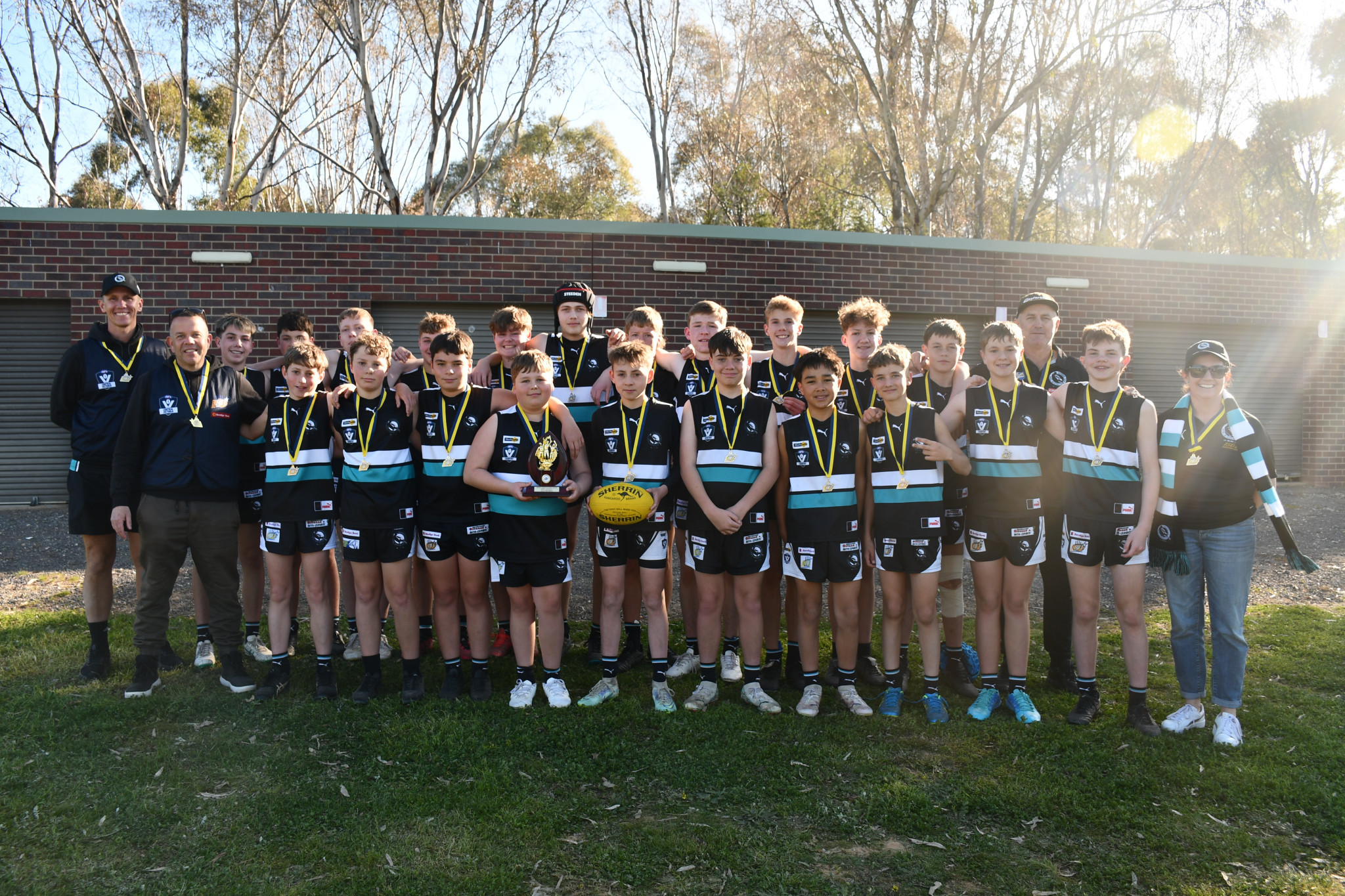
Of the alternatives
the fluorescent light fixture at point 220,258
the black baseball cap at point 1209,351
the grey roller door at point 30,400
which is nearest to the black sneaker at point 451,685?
the black baseball cap at point 1209,351

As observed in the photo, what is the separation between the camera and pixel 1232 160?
29.4m

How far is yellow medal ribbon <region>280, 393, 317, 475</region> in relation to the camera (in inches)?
181

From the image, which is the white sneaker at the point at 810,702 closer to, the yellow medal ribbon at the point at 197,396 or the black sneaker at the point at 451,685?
the black sneaker at the point at 451,685

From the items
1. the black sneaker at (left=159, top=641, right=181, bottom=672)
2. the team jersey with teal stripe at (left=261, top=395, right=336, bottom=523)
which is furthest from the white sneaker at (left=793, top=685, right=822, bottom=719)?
the black sneaker at (left=159, top=641, right=181, bottom=672)

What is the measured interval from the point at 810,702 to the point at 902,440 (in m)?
1.47

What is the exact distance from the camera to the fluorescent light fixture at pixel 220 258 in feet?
30.1

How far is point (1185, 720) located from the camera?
422cm

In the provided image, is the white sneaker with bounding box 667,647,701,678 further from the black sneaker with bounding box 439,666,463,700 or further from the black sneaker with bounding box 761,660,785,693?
the black sneaker with bounding box 439,666,463,700

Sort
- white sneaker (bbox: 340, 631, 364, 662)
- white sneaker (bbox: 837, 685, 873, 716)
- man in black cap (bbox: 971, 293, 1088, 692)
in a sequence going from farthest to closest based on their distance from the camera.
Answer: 1. white sneaker (bbox: 340, 631, 364, 662)
2. man in black cap (bbox: 971, 293, 1088, 692)
3. white sneaker (bbox: 837, 685, 873, 716)

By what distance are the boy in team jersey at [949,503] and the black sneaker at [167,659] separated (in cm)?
434

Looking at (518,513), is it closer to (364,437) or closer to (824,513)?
(364,437)

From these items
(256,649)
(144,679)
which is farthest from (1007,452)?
(144,679)

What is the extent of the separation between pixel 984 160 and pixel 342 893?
16450 millimetres

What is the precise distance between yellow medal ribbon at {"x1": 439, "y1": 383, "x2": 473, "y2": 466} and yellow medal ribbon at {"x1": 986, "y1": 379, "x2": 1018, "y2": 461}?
99.2 inches
